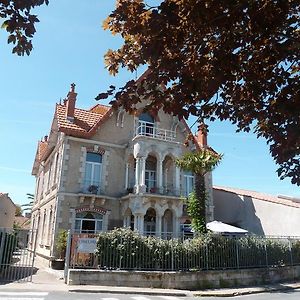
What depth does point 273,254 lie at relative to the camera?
1817 centimetres

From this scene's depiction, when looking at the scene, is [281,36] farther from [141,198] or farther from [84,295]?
[141,198]

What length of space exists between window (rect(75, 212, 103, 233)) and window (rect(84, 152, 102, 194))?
152 centimetres

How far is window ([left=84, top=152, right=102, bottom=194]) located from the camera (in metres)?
22.1

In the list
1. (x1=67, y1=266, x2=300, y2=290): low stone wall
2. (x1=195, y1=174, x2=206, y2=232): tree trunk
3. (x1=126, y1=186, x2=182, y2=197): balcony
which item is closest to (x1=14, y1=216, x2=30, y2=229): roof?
(x1=126, y1=186, x2=182, y2=197): balcony

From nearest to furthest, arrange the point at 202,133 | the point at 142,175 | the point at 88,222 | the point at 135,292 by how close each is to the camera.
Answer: the point at 202,133, the point at 135,292, the point at 88,222, the point at 142,175

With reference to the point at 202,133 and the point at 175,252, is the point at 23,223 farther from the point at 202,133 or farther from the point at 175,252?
the point at 202,133

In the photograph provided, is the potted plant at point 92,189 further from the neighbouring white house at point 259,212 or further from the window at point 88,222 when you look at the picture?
the neighbouring white house at point 259,212

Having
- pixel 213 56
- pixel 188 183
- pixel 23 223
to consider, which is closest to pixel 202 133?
pixel 213 56

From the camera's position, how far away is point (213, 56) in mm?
4785

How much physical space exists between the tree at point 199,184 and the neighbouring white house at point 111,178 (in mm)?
1904

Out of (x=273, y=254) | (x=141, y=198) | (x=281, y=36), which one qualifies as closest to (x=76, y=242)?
(x=141, y=198)

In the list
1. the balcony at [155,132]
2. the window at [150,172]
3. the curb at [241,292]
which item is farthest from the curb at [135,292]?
the balcony at [155,132]

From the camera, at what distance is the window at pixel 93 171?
22125mm

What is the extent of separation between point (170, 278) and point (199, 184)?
5.53 meters
